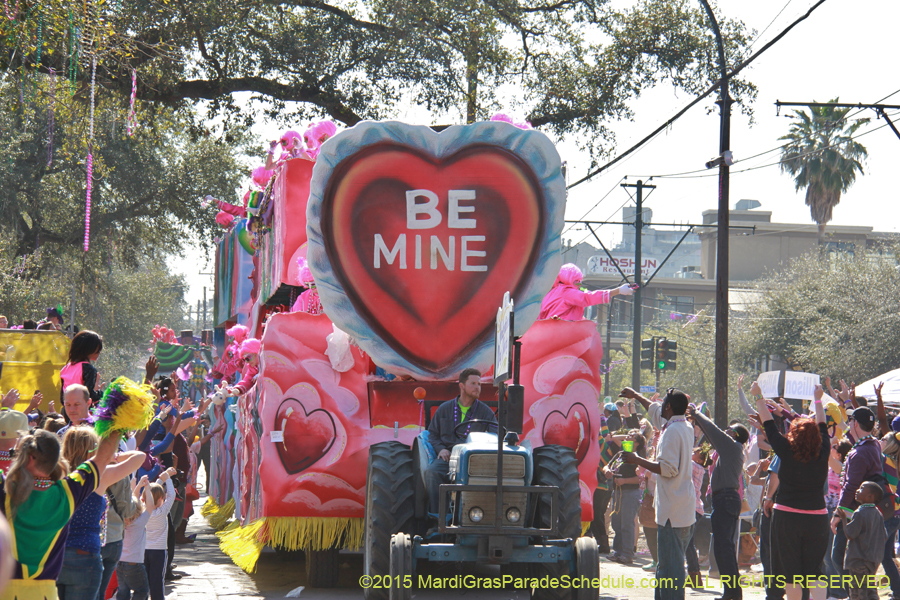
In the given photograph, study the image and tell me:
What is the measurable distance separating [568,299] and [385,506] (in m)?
3.80

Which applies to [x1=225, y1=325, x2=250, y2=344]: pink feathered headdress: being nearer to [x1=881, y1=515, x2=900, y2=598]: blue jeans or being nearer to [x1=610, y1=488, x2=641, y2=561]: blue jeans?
[x1=610, y1=488, x2=641, y2=561]: blue jeans

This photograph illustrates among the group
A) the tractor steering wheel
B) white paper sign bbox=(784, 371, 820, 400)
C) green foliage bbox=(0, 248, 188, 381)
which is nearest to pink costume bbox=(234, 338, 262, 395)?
the tractor steering wheel

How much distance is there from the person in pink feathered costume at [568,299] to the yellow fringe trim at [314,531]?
3.01m

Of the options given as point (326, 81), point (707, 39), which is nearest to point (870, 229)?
point (707, 39)

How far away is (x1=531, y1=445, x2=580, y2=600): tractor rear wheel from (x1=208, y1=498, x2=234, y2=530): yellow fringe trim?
7.66 metres

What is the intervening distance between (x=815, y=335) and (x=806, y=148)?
450 inches

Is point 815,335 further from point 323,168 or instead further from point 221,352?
point 323,168

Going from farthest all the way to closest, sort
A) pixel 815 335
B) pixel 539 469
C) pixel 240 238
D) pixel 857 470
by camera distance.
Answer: pixel 815 335 → pixel 240 238 → pixel 857 470 → pixel 539 469

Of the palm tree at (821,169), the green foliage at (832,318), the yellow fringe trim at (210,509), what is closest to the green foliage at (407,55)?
the yellow fringe trim at (210,509)

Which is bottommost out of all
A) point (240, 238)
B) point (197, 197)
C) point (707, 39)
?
point (240, 238)

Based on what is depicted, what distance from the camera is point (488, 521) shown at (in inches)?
273

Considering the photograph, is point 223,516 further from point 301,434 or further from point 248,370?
point 301,434

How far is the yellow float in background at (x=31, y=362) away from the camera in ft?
37.5

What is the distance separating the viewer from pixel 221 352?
1950cm
